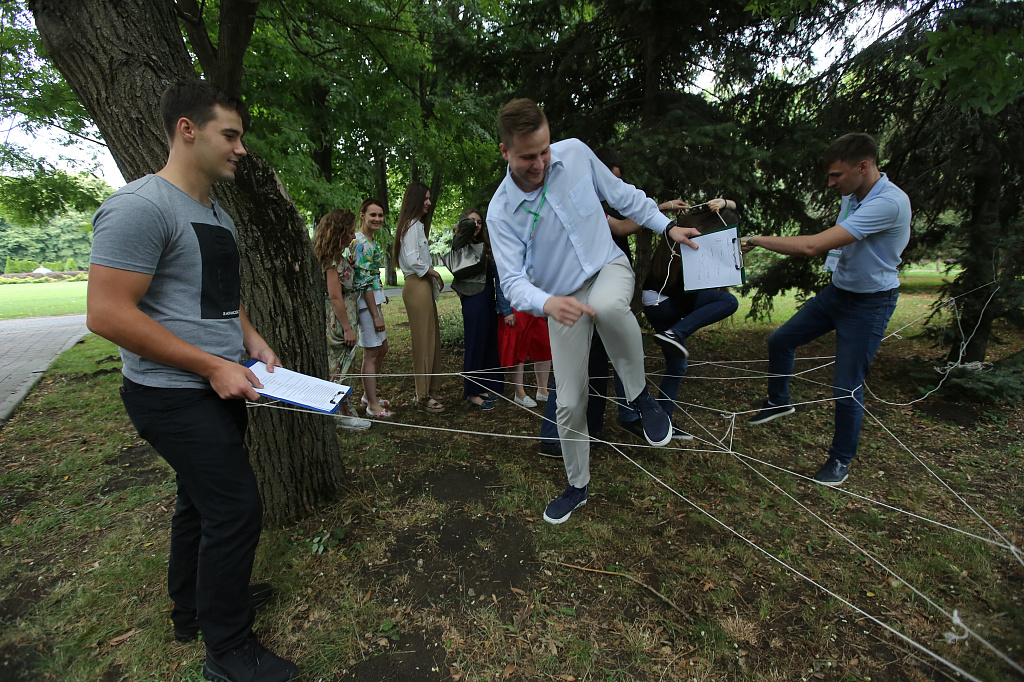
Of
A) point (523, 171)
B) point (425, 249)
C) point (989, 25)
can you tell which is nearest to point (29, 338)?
point (425, 249)

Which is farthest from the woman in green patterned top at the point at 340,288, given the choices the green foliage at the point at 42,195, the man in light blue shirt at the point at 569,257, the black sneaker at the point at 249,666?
the green foliage at the point at 42,195

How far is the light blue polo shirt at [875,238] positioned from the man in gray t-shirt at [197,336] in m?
3.02

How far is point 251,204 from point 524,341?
7.63ft

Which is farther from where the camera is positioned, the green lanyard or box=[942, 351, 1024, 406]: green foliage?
box=[942, 351, 1024, 406]: green foliage

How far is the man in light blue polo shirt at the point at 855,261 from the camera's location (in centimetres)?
269

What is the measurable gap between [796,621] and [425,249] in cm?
340

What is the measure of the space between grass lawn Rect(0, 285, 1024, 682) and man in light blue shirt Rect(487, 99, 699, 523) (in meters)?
0.55

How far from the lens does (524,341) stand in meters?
4.13

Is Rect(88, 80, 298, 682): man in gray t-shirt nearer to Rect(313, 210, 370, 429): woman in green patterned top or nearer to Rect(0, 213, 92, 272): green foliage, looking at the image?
Rect(313, 210, 370, 429): woman in green patterned top

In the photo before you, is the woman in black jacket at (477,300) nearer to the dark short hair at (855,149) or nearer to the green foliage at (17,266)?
the dark short hair at (855,149)

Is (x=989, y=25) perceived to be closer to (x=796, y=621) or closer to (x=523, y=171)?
(x=523, y=171)

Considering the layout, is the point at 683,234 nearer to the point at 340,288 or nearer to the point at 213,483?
the point at 213,483

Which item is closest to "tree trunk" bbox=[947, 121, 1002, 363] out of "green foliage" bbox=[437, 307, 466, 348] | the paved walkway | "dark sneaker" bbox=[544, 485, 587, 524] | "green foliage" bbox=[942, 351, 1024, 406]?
"green foliage" bbox=[942, 351, 1024, 406]

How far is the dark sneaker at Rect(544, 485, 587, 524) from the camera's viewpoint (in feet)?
8.57
